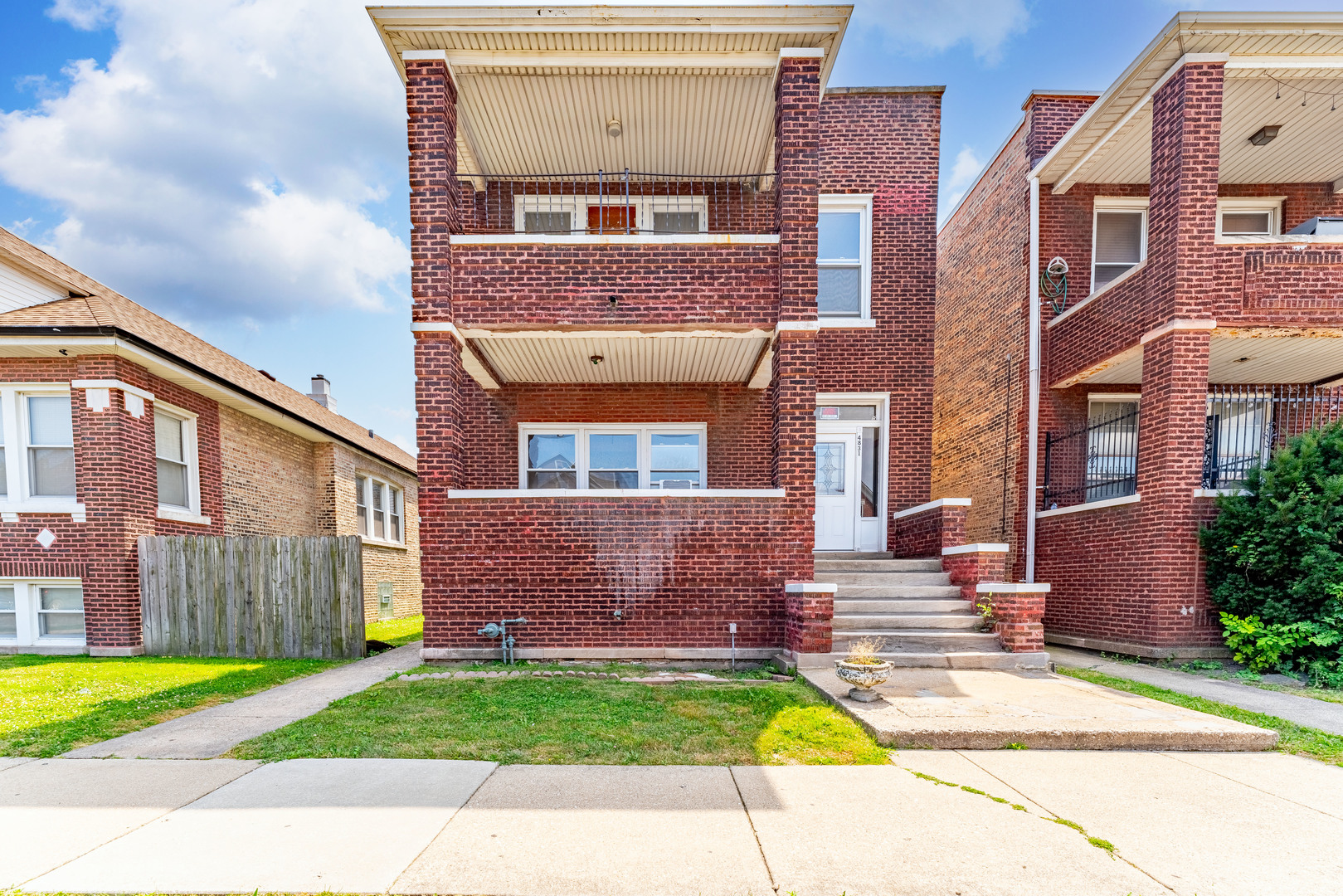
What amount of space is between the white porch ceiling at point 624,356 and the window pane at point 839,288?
2041mm

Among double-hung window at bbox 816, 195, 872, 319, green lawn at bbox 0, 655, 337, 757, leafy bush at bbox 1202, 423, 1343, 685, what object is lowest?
green lawn at bbox 0, 655, 337, 757

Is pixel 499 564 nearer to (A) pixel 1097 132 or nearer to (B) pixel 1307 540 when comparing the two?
(B) pixel 1307 540

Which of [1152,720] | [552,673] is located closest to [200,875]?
[552,673]

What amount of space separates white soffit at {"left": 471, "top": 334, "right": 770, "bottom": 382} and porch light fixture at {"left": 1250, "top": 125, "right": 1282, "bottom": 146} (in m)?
7.74

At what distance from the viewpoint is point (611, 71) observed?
7129 millimetres

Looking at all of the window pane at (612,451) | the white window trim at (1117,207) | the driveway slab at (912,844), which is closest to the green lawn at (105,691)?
the window pane at (612,451)

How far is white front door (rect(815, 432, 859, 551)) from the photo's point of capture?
384 inches

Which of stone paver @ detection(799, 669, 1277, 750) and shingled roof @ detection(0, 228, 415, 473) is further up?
shingled roof @ detection(0, 228, 415, 473)

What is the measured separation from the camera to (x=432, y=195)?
7141mm

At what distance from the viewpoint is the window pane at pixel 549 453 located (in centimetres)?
983

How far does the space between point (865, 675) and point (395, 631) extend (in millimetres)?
9959

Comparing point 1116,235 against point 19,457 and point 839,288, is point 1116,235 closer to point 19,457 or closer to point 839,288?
point 839,288

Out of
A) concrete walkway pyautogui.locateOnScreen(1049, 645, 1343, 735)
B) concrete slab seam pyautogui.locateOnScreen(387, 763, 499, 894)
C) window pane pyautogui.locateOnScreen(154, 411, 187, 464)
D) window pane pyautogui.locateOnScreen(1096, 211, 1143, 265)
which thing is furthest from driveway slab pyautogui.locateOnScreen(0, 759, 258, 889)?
window pane pyautogui.locateOnScreen(1096, 211, 1143, 265)

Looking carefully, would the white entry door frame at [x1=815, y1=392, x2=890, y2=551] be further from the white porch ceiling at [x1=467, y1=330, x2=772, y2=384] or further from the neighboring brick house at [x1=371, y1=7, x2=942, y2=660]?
the neighboring brick house at [x1=371, y1=7, x2=942, y2=660]
